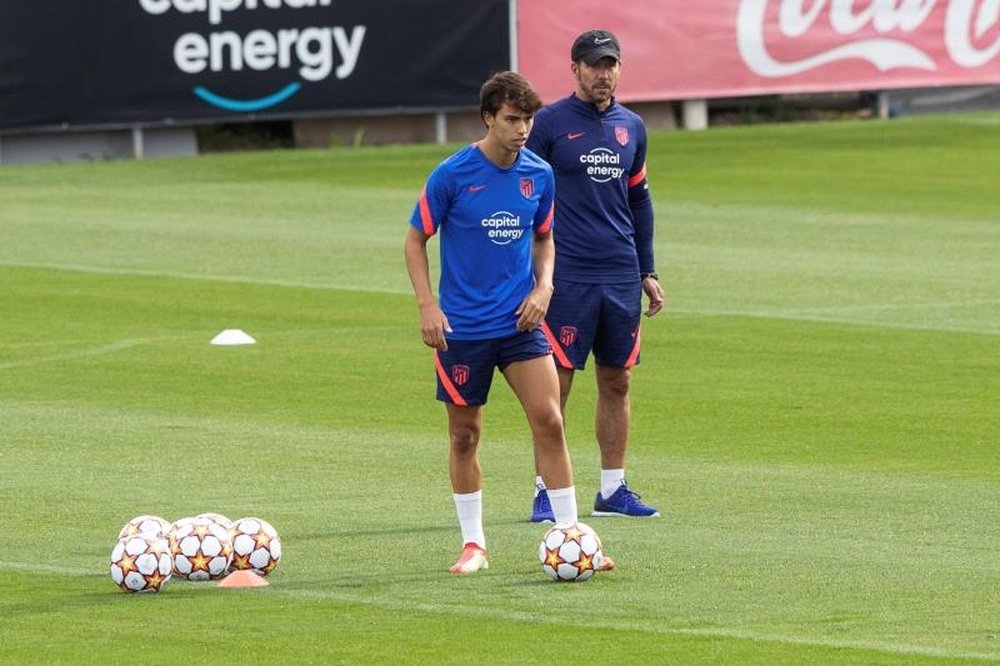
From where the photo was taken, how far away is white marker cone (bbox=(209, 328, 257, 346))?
18.3 meters

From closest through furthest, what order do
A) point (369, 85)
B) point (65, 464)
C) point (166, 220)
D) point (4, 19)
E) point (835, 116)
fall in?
point (65, 464) < point (166, 220) < point (4, 19) < point (369, 85) < point (835, 116)

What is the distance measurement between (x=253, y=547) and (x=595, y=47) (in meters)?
3.12

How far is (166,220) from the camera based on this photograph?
2728 cm

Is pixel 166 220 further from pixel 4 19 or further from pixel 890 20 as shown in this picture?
pixel 890 20

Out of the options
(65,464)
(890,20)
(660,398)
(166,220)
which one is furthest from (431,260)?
(890,20)

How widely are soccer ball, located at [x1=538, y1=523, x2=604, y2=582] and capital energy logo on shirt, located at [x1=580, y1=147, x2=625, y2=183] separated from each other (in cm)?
250

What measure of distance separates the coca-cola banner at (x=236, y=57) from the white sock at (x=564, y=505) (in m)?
21.2

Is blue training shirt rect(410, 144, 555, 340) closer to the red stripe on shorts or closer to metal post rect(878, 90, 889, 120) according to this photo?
the red stripe on shorts

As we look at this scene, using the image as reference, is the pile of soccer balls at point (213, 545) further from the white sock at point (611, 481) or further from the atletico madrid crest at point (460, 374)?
the white sock at point (611, 481)

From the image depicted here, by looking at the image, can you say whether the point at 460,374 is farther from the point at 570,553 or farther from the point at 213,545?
the point at 213,545

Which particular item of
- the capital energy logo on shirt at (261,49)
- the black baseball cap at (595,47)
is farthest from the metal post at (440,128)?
the black baseball cap at (595,47)

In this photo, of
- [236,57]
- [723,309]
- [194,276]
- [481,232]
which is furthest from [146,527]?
[236,57]

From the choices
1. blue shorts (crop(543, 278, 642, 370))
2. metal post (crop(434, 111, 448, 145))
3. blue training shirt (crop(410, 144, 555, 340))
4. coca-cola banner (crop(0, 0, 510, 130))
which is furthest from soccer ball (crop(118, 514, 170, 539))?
metal post (crop(434, 111, 448, 145))

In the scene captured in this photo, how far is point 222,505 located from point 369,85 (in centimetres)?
2099
